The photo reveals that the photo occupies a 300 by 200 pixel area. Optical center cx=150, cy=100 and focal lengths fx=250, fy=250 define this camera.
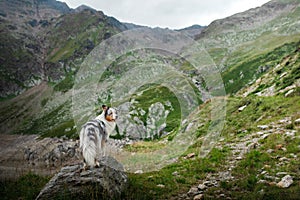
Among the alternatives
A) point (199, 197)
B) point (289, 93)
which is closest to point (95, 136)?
point (199, 197)

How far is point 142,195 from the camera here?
10.2 m

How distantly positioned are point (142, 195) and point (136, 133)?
70.3m

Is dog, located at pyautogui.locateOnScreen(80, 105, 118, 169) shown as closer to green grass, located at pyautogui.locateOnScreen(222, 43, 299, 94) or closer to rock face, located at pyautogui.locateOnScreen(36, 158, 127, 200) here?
rock face, located at pyautogui.locateOnScreen(36, 158, 127, 200)

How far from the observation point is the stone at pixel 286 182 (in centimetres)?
977

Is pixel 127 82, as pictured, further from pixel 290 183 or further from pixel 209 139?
pixel 290 183

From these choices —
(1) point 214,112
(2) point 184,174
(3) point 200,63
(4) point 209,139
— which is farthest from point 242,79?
(2) point 184,174

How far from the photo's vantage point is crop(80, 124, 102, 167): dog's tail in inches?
388

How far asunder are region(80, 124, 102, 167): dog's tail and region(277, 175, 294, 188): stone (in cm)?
747

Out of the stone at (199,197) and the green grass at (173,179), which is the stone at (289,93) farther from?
the stone at (199,197)

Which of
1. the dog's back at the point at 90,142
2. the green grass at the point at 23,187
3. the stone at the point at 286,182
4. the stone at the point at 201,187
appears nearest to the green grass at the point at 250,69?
the stone at the point at 201,187

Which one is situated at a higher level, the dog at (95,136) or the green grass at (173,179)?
the dog at (95,136)

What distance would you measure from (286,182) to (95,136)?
25.7 feet

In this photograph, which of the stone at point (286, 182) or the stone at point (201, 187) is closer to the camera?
the stone at point (286, 182)

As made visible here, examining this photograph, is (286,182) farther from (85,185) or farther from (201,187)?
(85,185)
